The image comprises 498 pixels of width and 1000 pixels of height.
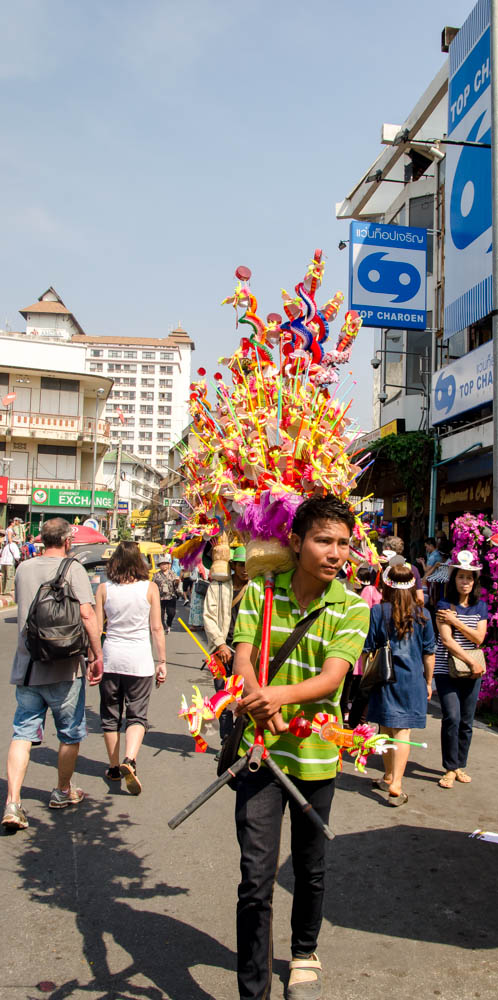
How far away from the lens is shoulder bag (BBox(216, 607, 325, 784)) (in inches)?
106

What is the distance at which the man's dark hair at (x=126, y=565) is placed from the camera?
5.67 m

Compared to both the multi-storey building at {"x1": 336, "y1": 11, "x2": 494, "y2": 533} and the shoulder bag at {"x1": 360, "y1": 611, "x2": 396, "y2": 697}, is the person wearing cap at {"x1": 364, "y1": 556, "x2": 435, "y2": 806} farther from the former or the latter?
the multi-storey building at {"x1": 336, "y1": 11, "x2": 494, "y2": 533}

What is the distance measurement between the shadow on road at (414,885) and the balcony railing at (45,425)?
4292cm

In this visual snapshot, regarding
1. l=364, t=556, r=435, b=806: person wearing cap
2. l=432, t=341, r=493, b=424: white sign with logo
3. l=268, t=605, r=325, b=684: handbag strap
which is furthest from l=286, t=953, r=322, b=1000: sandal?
→ l=432, t=341, r=493, b=424: white sign with logo

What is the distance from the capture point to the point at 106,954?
3184mm

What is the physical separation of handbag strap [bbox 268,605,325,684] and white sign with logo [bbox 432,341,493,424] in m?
11.8

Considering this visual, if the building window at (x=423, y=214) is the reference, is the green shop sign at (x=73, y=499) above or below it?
below

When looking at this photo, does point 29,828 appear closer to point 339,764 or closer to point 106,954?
point 106,954

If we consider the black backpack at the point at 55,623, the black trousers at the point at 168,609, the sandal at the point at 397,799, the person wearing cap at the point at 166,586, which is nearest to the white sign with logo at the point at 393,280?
the person wearing cap at the point at 166,586

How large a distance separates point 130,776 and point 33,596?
1431 mm

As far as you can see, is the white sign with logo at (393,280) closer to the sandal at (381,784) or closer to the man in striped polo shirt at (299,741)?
the sandal at (381,784)

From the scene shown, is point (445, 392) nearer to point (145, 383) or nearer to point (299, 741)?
point (299, 741)

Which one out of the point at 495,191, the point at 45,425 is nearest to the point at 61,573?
the point at 495,191

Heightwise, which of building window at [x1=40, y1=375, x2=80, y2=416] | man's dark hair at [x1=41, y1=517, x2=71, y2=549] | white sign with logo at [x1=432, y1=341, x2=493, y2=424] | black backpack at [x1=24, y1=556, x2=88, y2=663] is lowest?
black backpack at [x1=24, y1=556, x2=88, y2=663]
